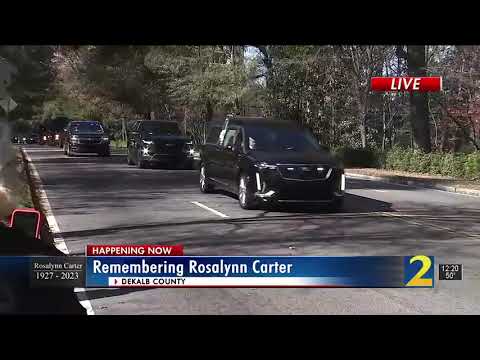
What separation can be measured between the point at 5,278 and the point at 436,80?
454 centimetres

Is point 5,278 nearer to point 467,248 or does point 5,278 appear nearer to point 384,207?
point 467,248

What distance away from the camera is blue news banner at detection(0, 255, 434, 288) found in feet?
12.3

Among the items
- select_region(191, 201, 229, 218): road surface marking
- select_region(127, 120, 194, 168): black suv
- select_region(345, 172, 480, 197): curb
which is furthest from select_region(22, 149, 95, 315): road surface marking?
select_region(345, 172, 480, 197): curb

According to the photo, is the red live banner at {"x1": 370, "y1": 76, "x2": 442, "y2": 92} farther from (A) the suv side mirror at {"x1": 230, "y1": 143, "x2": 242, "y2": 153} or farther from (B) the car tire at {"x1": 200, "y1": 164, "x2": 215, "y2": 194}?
(B) the car tire at {"x1": 200, "y1": 164, "x2": 215, "y2": 194}

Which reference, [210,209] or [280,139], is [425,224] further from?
[210,209]

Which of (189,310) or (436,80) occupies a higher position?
(436,80)

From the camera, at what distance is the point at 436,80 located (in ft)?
20.6

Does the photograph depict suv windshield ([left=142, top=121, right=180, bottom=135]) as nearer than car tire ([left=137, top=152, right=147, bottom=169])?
No

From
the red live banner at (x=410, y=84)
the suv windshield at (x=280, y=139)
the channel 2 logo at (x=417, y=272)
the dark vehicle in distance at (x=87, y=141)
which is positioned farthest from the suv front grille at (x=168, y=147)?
the channel 2 logo at (x=417, y=272)

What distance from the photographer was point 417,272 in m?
3.81

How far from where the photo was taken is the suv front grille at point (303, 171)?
37.0 ft

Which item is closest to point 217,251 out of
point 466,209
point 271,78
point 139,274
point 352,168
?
point 139,274

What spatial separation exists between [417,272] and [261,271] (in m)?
0.91

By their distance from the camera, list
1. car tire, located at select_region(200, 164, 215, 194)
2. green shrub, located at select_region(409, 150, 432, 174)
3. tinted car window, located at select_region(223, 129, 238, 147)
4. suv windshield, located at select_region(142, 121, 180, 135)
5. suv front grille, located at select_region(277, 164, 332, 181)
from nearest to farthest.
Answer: suv front grille, located at select_region(277, 164, 332, 181) < tinted car window, located at select_region(223, 129, 238, 147) < car tire, located at select_region(200, 164, 215, 194) < suv windshield, located at select_region(142, 121, 180, 135) < green shrub, located at select_region(409, 150, 432, 174)
